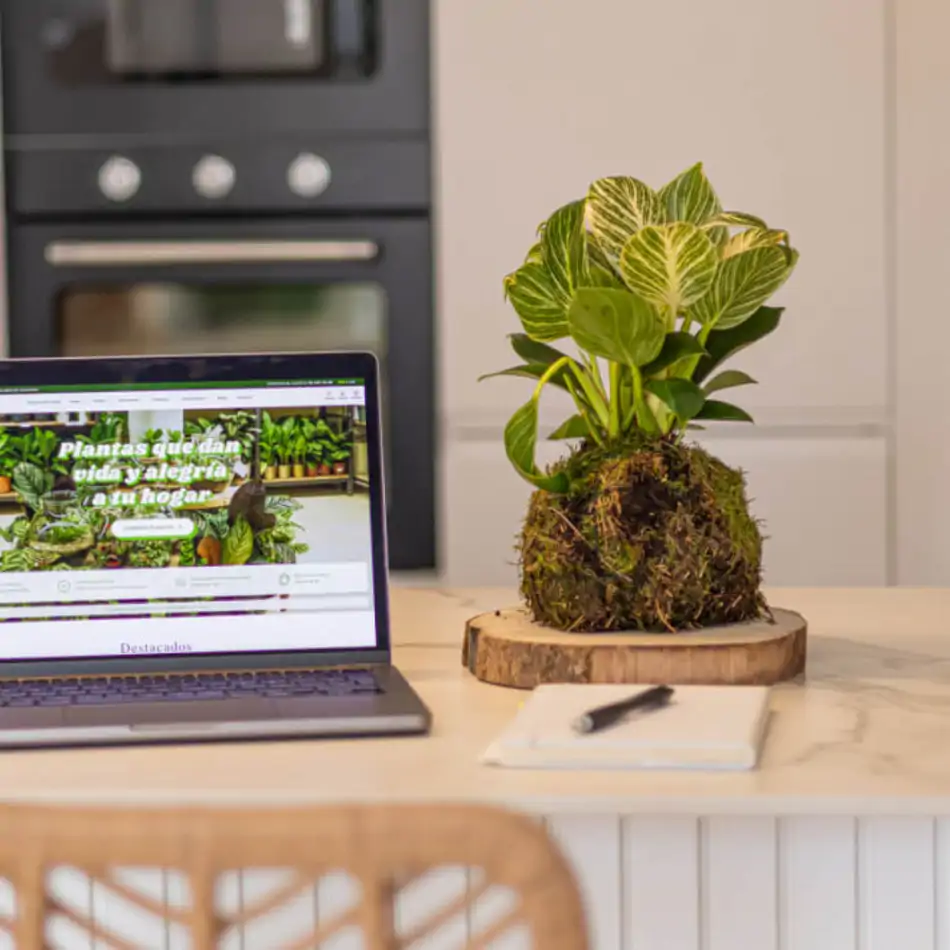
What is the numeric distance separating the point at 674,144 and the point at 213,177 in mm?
718

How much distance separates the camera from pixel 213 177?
7.85 feet

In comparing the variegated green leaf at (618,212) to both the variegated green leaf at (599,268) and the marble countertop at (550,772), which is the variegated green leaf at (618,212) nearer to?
the variegated green leaf at (599,268)

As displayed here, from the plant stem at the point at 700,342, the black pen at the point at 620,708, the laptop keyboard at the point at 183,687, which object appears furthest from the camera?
the plant stem at the point at 700,342

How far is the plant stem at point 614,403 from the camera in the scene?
3.83ft

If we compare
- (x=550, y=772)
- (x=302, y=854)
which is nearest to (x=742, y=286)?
(x=550, y=772)

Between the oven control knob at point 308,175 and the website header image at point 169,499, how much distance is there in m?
1.31

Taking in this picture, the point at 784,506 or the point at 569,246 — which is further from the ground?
the point at 569,246

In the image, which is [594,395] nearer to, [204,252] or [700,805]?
[700,805]

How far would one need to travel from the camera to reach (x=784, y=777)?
0.86m

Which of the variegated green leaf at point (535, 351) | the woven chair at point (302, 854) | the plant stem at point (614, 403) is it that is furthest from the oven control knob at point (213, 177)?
the woven chair at point (302, 854)

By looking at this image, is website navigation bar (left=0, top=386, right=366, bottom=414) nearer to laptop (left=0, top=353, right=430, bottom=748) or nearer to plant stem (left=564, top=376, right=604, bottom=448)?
laptop (left=0, top=353, right=430, bottom=748)

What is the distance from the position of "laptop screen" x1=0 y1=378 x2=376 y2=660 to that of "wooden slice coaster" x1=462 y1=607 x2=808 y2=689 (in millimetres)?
103

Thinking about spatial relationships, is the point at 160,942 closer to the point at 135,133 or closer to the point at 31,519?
the point at 31,519

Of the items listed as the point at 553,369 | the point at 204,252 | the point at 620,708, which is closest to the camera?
the point at 620,708
